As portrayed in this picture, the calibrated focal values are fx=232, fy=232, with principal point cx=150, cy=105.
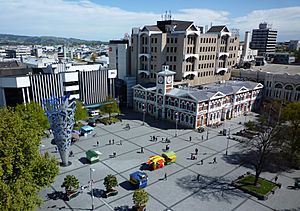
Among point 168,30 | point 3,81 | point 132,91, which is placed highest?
point 168,30

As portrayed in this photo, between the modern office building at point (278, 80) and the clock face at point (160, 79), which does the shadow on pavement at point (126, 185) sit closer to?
the clock face at point (160, 79)

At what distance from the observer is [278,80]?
3125 inches

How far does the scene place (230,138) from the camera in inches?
2282

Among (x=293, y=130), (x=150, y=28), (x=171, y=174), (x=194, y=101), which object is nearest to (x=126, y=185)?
(x=171, y=174)

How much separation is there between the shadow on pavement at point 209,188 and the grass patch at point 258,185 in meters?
1.50

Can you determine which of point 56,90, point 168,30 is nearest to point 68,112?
point 56,90

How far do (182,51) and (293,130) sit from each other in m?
42.9

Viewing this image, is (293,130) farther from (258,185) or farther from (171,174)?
(171,174)

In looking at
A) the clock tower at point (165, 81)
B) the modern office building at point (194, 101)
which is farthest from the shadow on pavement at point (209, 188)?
the clock tower at point (165, 81)

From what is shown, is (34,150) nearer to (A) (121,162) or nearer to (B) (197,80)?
(A) (121,162)

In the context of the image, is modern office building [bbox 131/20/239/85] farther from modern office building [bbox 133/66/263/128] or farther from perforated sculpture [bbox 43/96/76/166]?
perforated sculpture [bbox 43/96/76/166]

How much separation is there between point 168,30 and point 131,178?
5892 cm

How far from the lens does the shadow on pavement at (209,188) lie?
35434 millimetres

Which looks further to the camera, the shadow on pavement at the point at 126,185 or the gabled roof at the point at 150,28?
the gabled roof at the point at 150,28
